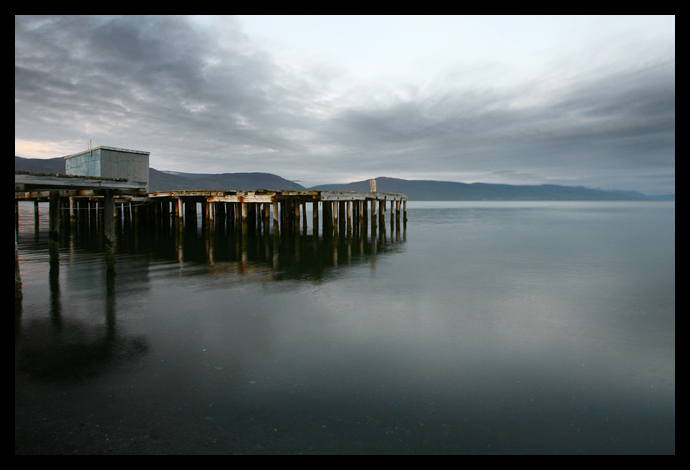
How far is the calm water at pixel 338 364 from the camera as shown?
3941mm

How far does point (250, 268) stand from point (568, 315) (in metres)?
9.87

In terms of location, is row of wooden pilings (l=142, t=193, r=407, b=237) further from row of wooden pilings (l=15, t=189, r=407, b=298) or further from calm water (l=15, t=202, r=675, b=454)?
calm water (l=15, t=202, r=675, b=454)

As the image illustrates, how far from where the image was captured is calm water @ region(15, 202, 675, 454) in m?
3.94

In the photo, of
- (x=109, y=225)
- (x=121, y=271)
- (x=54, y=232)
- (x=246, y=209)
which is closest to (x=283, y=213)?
(x=246, y=209)

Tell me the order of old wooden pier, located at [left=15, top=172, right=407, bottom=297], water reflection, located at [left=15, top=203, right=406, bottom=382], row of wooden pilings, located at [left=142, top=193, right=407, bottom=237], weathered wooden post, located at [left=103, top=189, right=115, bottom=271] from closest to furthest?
water reflection, located at [left=15, top=203, right=406, bottom=382] → old wooden pier, located at [left=15, top=172, right=407, bottom=297] → weathered wooden post, located at [left=103, top=189, right=115, bottom=271] → row of wooden pilings, located at [left=142, top=193, right=407, bottom=237]

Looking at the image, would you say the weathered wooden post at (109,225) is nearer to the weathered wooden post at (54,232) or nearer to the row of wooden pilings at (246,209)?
the row of wooden pilings at (246,209)

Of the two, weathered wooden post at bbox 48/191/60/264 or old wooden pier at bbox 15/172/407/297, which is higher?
old wooden pier at bbox 15/172/407/297

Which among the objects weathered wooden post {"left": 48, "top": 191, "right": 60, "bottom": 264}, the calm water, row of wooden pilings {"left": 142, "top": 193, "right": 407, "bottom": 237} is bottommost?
the calm water

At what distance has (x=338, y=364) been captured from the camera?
5691 mm

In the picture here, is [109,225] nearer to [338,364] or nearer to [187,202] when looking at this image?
[338,364]

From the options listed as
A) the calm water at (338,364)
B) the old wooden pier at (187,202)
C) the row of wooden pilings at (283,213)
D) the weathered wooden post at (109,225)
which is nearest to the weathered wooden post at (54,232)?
the old wooden pier at (187,202)

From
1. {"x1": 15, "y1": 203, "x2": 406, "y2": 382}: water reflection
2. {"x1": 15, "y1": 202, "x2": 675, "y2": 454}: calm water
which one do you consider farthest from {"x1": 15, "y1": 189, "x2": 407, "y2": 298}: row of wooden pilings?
{"x1": 15, "y1": 202, "x2": 675, "y2": 454}: calm water
